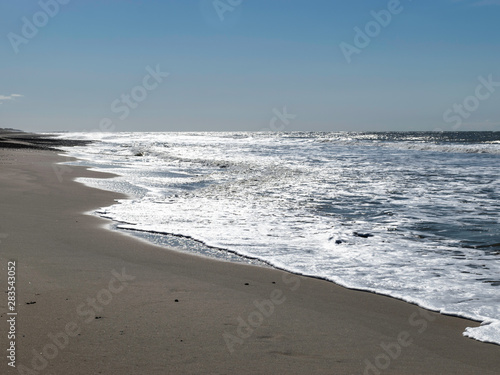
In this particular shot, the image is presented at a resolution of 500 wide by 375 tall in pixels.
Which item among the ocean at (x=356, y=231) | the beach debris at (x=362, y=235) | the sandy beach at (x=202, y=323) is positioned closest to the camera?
the sandy beach at (x=202, y=323)

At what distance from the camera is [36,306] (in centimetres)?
406

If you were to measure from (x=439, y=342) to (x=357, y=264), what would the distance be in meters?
2.33

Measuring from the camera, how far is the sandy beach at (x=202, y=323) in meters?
3.26

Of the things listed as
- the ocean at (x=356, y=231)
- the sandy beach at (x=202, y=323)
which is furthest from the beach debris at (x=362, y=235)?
the sandy beach at (x=202, y=323)

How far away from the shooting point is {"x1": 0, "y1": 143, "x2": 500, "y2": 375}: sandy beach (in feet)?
10.7

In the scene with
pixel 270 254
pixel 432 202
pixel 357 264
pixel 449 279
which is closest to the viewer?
pixel 449 279

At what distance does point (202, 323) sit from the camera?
12.9ft

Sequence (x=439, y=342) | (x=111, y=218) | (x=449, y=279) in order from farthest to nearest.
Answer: (x=111, y=218)
(x=449, y=279)
(x=439, y=342)

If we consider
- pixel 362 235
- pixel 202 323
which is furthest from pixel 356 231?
pixel 202 323

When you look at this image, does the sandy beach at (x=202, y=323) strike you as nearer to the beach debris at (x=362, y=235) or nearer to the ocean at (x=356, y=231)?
the ocean at (x=356, y=231)

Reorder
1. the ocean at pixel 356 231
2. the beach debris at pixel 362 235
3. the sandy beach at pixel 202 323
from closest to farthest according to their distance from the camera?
the sandy beach at pixel 202 323 < the ocean at pixel 356 231 < the beach debris at pixel 362 235

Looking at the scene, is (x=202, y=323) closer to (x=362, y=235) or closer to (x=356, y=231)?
(x=362, y=235)

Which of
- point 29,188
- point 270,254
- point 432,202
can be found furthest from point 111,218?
point 432,202

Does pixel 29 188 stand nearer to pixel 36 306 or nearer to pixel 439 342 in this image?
pixel 36 306
